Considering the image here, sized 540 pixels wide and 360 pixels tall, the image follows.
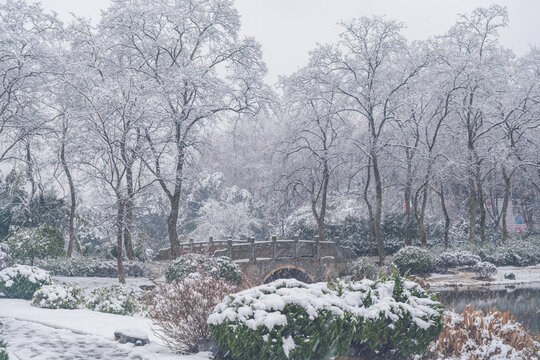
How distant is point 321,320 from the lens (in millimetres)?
6129

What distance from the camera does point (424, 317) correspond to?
24.5ft

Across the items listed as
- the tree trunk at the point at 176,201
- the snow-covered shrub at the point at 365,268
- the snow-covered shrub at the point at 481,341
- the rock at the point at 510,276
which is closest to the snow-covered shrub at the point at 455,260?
the rock at the point at 510,276

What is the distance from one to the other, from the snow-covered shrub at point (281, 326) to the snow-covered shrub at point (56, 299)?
24.7ft

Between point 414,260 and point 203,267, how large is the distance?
41.9 ft

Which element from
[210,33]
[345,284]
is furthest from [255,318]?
[210,33]

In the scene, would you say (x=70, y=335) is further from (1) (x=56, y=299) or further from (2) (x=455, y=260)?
(2) (x=455, y=260)

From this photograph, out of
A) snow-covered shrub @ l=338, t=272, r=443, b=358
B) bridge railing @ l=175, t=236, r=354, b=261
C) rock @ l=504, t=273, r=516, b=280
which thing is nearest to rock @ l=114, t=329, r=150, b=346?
snow-covered shrub @ l=338, t=272, r=443, b=358

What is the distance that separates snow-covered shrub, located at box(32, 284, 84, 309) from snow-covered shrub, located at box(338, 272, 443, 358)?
8042mm

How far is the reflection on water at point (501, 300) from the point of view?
15.7 meters

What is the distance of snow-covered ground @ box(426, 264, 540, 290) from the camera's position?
22.6 m

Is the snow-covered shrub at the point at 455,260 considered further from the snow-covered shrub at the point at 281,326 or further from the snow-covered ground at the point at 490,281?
the snow-covered shrub at the point at 281,326

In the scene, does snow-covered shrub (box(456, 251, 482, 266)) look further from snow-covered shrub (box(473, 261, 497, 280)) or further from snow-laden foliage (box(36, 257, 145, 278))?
snow-laden foliage (box(36, 257, 145, 278))

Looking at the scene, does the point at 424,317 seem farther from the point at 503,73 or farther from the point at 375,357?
the point at 503,73

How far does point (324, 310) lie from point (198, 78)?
1669 cm
